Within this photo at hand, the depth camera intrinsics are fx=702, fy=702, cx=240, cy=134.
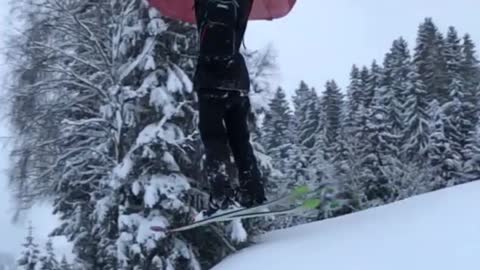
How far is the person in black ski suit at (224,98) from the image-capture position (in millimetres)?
3967

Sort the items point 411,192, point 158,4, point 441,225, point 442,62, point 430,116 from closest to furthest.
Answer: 1. point 441,225
2. point 158,4
3. point 411,192
4. point 430,116
5. point 442,62

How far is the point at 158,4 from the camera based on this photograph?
16.7 ft

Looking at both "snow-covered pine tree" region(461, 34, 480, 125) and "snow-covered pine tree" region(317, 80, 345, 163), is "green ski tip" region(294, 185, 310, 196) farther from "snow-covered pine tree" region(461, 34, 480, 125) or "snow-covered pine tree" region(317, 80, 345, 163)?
"snow-covered pine tree" region(461, 34, 480, 125)

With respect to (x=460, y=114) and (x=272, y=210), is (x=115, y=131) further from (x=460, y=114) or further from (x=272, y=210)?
(x=460, y=114)

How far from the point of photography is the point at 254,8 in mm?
5121

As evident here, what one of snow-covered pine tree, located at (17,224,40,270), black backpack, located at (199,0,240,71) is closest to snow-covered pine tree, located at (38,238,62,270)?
snow-covered pine tree, located at (17,224,40,270)

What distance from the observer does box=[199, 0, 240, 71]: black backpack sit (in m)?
3.95

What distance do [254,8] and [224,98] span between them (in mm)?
1297

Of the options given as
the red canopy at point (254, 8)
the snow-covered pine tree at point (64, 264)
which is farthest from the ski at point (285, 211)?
the snow-covered pine tree at point (64, 264)

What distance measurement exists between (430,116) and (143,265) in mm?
27862

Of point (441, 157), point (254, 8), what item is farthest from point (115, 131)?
point (441, 157)

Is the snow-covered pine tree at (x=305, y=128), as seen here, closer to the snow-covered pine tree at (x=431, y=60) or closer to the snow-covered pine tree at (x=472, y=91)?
the snow-covered pine tree at (x=431, y=60)

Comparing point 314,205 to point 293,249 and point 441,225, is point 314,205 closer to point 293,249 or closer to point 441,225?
point 293,249

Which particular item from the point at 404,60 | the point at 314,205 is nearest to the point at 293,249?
the point at 314,205
